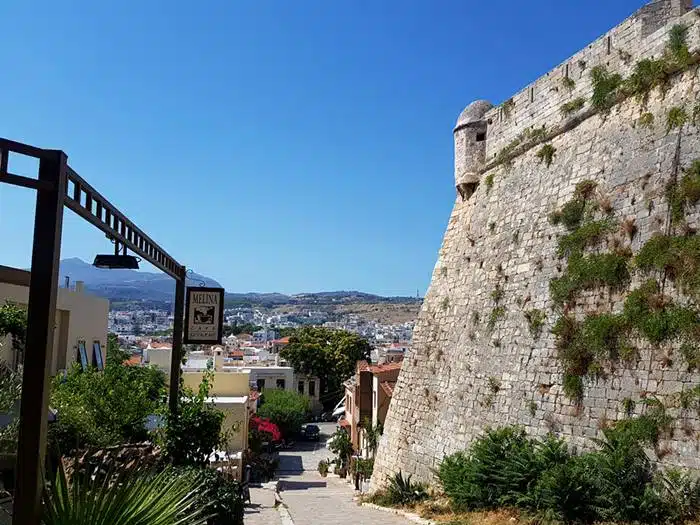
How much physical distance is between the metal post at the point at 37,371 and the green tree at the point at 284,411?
43.1 metres

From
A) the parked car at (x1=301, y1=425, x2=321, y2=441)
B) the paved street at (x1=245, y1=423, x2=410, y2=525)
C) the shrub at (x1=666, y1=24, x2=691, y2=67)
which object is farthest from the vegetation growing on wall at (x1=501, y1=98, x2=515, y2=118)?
the parked car at (x1=301, y1=425, x2=321, y2=441)

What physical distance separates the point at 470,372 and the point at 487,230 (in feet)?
12.6

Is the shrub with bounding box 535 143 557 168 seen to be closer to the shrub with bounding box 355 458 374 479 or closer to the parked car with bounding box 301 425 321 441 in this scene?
the shrub with bounding box 355 458 374 479

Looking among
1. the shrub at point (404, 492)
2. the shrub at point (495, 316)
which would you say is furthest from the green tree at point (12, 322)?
the shrub at point (495, 316)

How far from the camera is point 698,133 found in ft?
34.4

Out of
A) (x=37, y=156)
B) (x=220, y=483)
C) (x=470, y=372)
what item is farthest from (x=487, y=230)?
(x=37, y=156)

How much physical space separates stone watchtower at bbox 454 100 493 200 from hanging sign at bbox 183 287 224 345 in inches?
385

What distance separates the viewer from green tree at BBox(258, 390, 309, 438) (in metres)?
47.1

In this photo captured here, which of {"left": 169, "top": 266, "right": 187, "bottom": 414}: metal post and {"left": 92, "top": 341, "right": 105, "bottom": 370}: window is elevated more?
{"left": 169, "top": 266, "right": 187, "bottom": 414}: metal post

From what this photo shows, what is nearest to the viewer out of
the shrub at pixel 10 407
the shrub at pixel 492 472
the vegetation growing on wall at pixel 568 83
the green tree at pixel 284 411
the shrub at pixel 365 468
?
the shrub at pixel 10 407

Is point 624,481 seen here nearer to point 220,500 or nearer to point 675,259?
point 675,259

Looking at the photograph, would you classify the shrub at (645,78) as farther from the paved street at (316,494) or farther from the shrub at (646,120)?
the paved street at (316,494)

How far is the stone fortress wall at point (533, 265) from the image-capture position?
10.7m

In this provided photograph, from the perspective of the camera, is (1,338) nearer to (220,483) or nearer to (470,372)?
(220,483)
